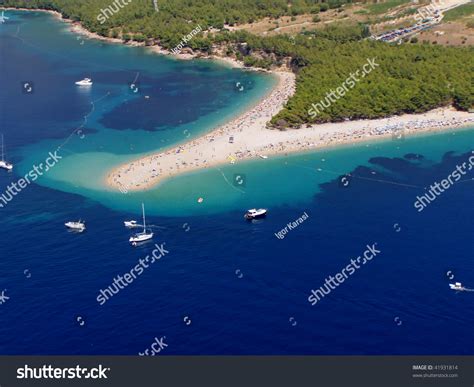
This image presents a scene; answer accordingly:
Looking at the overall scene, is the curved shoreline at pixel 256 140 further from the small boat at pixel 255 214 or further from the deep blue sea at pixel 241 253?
the small boat at pixel 255 214

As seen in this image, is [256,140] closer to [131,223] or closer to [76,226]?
[131,223]

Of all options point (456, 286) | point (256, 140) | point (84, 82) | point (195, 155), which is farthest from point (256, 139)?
point (84, 82)

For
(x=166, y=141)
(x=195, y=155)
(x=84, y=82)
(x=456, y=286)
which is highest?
(x=456, y=286)

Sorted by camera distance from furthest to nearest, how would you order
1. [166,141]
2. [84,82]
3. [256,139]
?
[84,82], [166,141], [256,139]

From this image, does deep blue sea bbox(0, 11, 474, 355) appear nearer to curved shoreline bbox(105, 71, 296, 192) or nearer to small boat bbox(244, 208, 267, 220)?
small boat bbox(244, 208, 267, 220)

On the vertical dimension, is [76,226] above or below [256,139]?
above

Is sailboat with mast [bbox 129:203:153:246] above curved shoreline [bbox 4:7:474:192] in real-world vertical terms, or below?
above

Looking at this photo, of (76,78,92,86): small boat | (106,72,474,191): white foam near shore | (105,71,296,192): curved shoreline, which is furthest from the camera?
(76,78,92,86): small boat

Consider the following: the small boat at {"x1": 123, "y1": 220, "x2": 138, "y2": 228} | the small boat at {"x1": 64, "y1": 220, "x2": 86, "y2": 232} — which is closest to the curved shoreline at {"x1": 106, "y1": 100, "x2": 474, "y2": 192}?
the small boat at {"x1": 123, "y1": 220, "x2": 138, "y2": 228}
